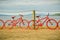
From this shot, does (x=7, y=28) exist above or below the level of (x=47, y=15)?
below

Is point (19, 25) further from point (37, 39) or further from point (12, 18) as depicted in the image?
point (37, 39)

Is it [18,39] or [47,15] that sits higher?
[47,15]

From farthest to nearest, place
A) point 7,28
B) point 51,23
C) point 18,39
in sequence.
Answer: point 7,28
point 51,23
point 18,39

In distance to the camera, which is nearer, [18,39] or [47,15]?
[18,39]

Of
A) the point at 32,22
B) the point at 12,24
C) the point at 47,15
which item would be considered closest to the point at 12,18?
the point at 12,24

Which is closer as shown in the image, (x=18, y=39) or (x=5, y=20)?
(x=18, y=39)

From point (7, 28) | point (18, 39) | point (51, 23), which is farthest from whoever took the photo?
point (7, 28)

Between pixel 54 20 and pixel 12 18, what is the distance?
1.90 meters

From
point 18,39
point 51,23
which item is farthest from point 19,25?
point 18,39

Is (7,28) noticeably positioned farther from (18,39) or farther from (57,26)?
(18,39)

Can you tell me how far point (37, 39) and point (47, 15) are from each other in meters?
2.81

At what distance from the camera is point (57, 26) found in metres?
9.19

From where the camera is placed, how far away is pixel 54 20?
9.08m

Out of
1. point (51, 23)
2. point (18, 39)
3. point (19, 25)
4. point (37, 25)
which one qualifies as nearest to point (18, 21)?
point (19, 25)
